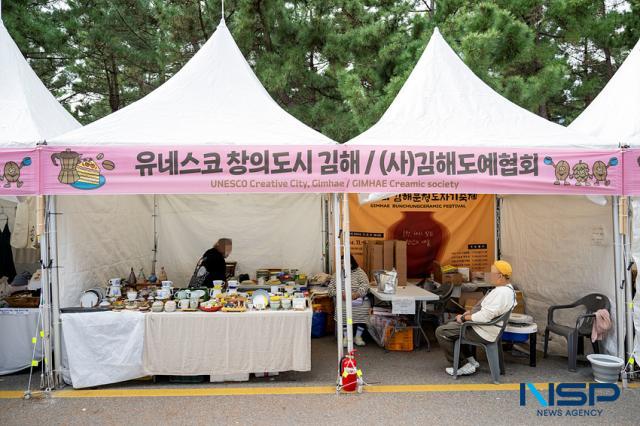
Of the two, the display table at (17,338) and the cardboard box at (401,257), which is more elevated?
the cardboard box at (401,257)

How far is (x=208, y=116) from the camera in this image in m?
5.14

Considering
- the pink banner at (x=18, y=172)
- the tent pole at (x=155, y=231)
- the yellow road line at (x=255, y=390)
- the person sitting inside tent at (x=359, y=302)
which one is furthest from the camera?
the tent pole at (x=155, y=231)

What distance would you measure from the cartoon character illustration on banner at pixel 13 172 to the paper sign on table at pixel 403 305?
4.17 m

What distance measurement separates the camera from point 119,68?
13117mm

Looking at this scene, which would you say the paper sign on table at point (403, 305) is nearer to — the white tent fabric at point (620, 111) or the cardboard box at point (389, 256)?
the cardboard box at point (389, 256)

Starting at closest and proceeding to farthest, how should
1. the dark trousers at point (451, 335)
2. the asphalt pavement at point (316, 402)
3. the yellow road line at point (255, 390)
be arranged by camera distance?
the asphalt pavement at point (316, 402)
the yellow road line at point (255, 390)
the dark trousers at point (451, 335)

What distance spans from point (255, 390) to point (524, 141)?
11.9 feet

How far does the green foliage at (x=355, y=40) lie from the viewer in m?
7.70

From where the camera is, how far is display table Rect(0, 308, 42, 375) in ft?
17.0

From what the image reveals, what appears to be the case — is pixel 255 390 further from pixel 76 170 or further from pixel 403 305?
pixel 76 170

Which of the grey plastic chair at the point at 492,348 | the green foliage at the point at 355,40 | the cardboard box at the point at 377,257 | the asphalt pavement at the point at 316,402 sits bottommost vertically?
the asphalt pavement at the point at 316,402

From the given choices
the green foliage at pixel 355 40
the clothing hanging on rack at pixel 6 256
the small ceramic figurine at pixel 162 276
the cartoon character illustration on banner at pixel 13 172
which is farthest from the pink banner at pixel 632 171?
the clothing hanging on rack at pixel 6 256

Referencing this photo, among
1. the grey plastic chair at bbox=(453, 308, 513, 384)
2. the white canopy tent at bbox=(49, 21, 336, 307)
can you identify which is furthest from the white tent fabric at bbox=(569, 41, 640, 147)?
the white canopy tent at bbox=(49, 21, 336, 307)

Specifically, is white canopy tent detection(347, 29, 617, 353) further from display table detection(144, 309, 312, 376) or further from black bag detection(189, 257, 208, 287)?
black bag detection(189, 257, 208, 287)
